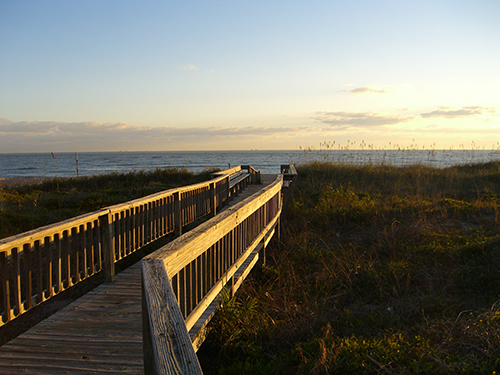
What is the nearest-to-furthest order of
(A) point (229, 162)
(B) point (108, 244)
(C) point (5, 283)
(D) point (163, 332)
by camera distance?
(D) point (163, 332) → (C) point (5, 283) → (B) point (108, 244) → (A) point (229, 162)

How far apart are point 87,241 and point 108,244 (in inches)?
60.2

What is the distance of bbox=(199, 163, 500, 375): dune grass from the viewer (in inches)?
126

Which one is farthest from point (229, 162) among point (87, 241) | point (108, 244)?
point (108, 244)

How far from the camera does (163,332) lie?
129 cm

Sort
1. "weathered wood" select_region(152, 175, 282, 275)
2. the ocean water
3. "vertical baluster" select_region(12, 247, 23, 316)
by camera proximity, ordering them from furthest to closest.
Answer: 1. the ocean water
2. "vertical baluster" select_region(12, 247, 23, 316)
3. "weathered wood" select_region(152, 175, 282, 275)

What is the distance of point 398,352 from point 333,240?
4.68 m

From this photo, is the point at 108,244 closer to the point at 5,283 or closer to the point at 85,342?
the point at 5,283

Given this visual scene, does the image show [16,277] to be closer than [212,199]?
Yes

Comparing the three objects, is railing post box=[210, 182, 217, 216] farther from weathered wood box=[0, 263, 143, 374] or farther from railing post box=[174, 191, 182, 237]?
weathered wood box=[0, 263, 143, 374]

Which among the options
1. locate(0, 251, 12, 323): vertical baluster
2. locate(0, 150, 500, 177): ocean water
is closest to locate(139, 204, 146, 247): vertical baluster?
locate(0, 251, 12, 323): vertical baluster

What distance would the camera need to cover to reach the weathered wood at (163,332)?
1.12 metres

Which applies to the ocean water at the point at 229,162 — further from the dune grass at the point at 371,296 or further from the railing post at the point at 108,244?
→ the railing post at the point at 108,244

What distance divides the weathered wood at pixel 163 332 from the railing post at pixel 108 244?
2.76m

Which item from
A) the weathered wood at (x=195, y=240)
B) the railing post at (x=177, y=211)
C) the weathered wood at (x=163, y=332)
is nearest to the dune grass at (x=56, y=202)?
the railing post at (x=177, y=211)
